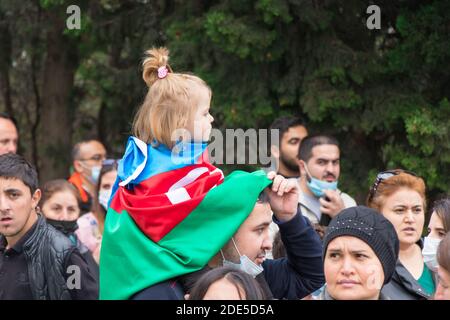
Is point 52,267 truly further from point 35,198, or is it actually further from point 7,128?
point 7,128

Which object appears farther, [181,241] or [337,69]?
[337,69]

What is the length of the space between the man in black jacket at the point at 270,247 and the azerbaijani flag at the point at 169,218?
0.19ft

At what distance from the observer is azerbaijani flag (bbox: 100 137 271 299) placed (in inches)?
148

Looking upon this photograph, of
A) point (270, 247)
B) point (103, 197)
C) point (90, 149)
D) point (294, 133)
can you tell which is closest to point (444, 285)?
point (270, 247)

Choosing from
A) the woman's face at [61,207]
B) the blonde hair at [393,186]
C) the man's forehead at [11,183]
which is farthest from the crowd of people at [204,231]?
the woman's face at [61,207]

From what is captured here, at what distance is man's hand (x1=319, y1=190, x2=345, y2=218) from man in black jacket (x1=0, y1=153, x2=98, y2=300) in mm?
2000

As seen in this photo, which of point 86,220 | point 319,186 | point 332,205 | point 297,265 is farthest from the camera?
point 86,220

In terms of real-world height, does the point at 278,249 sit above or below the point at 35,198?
below

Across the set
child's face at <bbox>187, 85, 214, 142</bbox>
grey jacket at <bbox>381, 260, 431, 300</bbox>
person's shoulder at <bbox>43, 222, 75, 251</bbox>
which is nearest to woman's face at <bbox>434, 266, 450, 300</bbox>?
grey jacket at <bbox>381, 260, 431, 300</bbox>

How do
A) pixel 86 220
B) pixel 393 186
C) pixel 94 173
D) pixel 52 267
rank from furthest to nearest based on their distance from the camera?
pixel 94 173
pixel 86 220
pixel 393 186
pixel 52 267

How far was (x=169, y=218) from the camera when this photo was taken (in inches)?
149

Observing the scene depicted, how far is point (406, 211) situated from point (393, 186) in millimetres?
184

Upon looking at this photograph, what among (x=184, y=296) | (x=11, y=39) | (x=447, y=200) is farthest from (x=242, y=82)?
(x=184, y=296)

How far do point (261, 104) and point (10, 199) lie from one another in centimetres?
318
